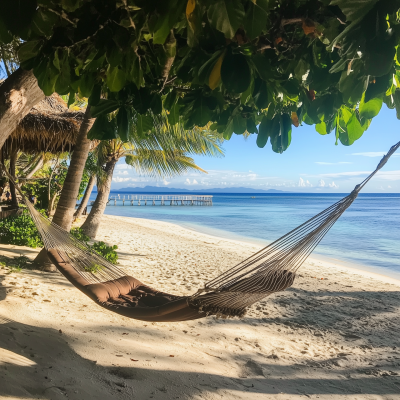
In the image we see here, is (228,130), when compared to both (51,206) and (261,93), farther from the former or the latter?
(51,206)

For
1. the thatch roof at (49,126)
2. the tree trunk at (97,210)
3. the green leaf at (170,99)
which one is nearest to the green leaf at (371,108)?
the green leaf at (170,99)

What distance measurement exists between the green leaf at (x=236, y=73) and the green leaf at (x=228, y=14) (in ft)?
0.63

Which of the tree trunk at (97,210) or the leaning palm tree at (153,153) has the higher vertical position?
the leaning palm tree at (153,153)

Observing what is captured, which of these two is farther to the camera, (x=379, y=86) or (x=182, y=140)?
(x=182, y=140)

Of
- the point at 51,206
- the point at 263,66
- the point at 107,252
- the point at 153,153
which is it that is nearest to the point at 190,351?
the point at 263,66

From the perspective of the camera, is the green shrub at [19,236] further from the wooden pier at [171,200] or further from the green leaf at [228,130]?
the wooden pier at [171,200]

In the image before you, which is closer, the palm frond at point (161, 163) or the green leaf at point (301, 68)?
the green leaf at point (301, 68)

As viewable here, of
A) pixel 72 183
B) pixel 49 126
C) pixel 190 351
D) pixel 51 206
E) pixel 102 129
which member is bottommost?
pixel 190 351

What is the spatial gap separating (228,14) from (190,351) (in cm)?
165

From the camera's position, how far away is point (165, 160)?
6.45 m

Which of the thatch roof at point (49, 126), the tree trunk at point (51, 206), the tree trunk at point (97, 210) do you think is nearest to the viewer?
the thatch roof at point (49, 126)

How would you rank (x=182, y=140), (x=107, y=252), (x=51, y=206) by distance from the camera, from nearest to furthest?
(x=107, y=252) < (x=182, y=140) < (x=51, y=206)

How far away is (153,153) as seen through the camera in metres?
6.23

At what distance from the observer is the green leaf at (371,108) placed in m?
1.09
